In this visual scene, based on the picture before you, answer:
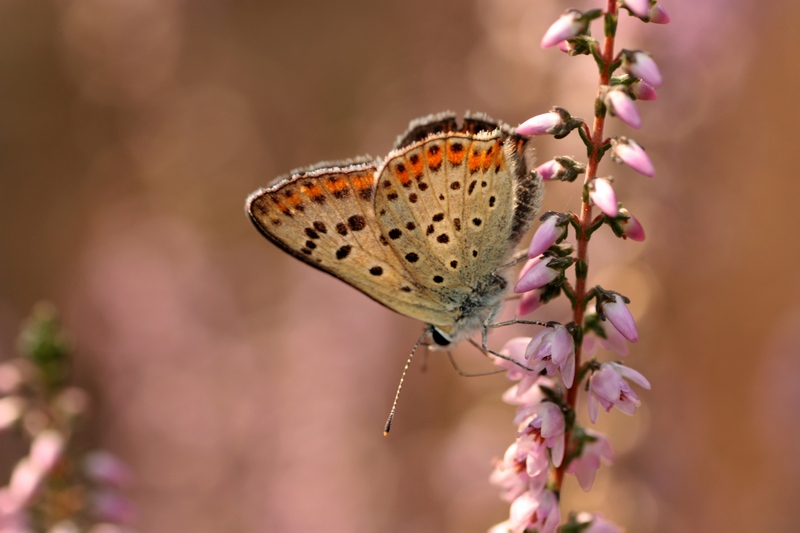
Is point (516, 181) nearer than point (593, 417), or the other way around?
point (593, 417)

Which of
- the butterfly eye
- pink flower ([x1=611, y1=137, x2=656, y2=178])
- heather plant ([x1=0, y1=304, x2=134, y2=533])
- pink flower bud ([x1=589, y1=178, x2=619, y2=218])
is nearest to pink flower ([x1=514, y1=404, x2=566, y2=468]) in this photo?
pink flower bud ([x1=589, y1=178, x2=619, y2=218])

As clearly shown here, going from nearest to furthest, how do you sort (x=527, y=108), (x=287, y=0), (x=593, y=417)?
(x=593, y=417) → (x=527, y=108) → (x=287, y=0)

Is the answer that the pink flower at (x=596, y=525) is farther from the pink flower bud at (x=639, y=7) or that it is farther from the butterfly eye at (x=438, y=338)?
the pink flower bud at (x=639, y=7)

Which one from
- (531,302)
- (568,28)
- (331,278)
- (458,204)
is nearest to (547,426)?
(531,302)

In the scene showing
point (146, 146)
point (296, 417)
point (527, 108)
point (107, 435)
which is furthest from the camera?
point (107, 435)

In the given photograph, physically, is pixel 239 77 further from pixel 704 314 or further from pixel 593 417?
pixel 593 417

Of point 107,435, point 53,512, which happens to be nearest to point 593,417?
point 53,512

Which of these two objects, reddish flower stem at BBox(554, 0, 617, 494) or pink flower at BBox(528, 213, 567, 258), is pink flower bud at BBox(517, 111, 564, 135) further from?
pink flower at BBox(528, 213, 567, 258)

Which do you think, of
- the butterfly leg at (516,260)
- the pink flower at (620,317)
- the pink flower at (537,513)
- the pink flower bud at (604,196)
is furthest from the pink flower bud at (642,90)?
the butterfly leg at (516,260)
